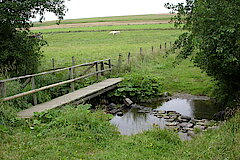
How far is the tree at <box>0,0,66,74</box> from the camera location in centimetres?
1195

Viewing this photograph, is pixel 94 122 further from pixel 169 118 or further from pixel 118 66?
pixel 118 66

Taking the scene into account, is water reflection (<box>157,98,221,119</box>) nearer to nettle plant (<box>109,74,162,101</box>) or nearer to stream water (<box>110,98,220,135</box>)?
stream water (<box>110,98,220,135</box>)

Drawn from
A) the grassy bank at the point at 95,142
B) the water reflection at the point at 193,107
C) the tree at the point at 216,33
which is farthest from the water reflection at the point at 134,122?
the tree at the point at 216,33

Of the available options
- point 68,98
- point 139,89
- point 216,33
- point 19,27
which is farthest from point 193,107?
point 19,27

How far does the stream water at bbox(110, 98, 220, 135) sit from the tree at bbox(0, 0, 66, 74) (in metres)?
5.39

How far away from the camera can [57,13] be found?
1392 centimetres

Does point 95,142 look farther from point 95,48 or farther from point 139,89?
point 95,48

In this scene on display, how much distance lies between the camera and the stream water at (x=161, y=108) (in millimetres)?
10182

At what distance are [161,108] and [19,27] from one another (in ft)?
25.0

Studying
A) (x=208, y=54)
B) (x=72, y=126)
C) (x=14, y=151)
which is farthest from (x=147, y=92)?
(x=14, y=151)

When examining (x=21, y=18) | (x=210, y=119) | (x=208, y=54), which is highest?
(x=21, y=18)

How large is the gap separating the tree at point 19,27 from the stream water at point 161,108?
5391 mm

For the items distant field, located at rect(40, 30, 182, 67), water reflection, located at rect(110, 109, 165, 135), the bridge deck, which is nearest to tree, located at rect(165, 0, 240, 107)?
water reflection, located at rect(110, 109, 165, 135)

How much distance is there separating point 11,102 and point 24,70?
4905 mm
